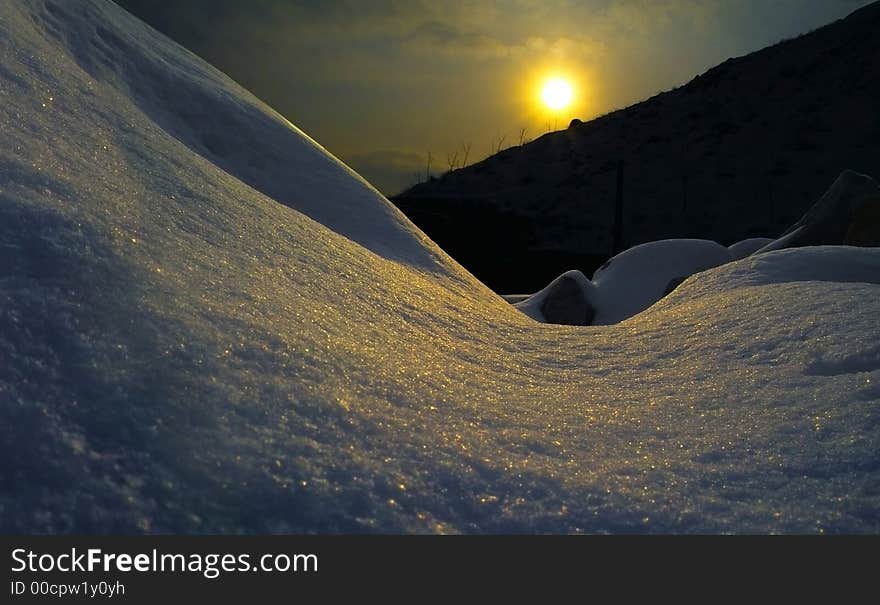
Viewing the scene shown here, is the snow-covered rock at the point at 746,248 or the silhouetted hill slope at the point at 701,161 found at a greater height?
the silhouetted hill slope at the point at 701,161

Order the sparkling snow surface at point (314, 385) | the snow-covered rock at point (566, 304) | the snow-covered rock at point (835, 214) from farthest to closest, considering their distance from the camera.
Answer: the snow-covered rock at point (566, 304) → the snow-covered rock at point (835, 214) → the sparkling snow surface at point (314, 385)

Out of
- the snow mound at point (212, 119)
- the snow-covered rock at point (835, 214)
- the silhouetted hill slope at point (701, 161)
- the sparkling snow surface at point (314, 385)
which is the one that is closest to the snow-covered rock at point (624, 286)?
the snow-covered rock at point (835, 214)

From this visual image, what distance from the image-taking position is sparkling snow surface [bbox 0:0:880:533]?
36.7 inches

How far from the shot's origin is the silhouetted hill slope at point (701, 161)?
20750mm

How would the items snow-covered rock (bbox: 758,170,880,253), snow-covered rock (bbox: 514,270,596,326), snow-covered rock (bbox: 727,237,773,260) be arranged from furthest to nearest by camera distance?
snow-covered rock (bbox: 727,237,773,260), snow-covered rock (bbox: 514,270,596,326), snow-covered rock (bbox: 758,170,880,253)

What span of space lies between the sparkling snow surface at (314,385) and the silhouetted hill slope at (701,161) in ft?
46.2

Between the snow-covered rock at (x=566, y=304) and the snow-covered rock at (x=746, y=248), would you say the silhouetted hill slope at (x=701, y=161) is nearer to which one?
the snow-covered rock at (x=746, y=248)

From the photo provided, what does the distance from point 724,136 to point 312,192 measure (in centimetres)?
2416

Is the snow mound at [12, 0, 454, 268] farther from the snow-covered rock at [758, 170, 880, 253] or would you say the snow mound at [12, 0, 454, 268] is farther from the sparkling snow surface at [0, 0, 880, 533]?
the snow-covered rock at [758, 170, 880, 253]

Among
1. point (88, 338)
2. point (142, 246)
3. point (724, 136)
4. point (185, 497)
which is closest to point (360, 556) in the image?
point (185, 497)

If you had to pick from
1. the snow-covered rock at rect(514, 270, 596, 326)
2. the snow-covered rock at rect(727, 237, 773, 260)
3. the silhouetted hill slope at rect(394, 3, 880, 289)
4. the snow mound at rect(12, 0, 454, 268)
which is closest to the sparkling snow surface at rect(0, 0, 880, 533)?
the snow mound at rect(12, 0, 454, 268)

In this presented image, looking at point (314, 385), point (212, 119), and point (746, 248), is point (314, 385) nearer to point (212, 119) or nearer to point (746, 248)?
point (212, 119)

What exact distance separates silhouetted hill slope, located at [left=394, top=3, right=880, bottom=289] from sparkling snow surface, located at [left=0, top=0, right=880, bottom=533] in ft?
46.2

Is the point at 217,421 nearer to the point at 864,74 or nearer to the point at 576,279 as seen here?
the point at 576,279
